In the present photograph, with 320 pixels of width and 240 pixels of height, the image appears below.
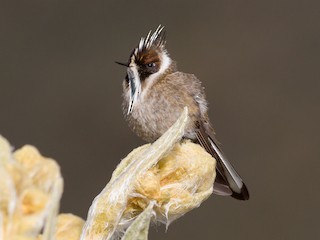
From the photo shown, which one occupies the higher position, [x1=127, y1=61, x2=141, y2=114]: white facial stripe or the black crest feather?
the black crest feather

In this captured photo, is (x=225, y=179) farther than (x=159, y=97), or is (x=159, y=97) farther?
(x=159, y=97)

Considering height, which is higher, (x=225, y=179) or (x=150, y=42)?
(x=150, y=42)

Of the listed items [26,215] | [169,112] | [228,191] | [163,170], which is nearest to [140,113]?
[169,112]

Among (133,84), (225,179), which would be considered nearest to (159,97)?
(133,84)

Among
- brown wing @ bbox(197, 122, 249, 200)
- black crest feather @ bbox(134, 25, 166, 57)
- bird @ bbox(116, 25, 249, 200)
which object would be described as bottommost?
brown wing @ bbox(197, 122, 249, 200)

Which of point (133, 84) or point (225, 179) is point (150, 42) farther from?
point (225, 179)

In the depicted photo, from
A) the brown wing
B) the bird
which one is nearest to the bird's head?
the bird

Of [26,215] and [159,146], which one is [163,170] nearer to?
[159,146]

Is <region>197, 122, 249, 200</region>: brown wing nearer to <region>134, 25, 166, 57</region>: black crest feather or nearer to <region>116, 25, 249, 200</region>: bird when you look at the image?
<region>116, 25, 249, 200</region>: bird
